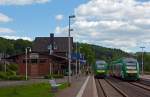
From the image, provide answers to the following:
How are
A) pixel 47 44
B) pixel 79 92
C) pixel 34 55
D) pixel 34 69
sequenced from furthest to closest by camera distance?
pixel 47 44
pixel 34 69
pixel 34 55
pixel 79 92

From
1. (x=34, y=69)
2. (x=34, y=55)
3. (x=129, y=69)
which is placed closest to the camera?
(x=129, y=69)

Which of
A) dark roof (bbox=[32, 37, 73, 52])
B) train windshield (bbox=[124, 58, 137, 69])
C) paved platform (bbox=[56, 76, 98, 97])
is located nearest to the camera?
paved platform (bbox=[56, 76, 98, 97])

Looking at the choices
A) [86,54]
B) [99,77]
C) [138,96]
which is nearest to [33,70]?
[99,77]

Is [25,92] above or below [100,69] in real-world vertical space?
below

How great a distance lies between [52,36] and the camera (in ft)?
440

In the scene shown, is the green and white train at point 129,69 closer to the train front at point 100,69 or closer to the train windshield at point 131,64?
the train windshield at point 131,64

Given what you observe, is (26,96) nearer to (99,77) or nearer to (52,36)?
(99,77)

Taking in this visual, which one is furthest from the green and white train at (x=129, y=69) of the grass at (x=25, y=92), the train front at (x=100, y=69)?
the grass at (x=25, y=92)

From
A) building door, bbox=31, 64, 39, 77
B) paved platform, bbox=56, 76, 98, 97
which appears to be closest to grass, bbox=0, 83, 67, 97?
paved platform, bbox=56, 76, 98, 97

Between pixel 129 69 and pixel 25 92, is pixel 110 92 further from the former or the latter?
pixel 129 69

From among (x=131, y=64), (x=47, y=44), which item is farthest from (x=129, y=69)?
(x=47, y=44)

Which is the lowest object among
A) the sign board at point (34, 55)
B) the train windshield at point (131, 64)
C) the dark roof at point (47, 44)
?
the train windshield at point (131, 64)

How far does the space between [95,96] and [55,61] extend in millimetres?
63750

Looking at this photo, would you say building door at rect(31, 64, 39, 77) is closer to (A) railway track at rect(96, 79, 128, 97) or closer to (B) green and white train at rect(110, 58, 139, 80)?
(B) green and white train at rect(110, 58, 139, 80)
